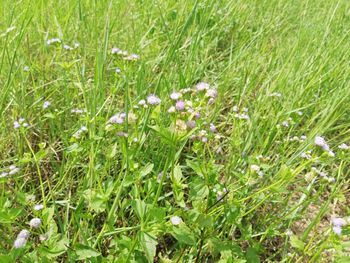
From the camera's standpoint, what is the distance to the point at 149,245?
36.8 inches

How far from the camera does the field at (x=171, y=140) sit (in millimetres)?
1016

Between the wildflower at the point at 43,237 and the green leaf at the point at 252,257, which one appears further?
the green leaf at the point at 252,257

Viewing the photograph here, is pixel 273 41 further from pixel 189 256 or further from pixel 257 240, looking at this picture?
pixel 189 256

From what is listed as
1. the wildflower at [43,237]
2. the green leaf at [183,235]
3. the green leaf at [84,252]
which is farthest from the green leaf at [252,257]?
the wildflower at [43,237]

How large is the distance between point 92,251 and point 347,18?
96.7 inches

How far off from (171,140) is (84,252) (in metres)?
0.38

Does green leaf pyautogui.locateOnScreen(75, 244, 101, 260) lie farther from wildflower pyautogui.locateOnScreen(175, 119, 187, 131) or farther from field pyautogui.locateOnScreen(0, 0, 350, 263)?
wildflower pyautogui.locateOnScreen(175, 119, 187, 131)

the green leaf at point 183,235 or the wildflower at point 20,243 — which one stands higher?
the green leaf at point 183,235

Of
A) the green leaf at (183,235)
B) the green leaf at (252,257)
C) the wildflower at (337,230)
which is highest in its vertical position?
the wildflower at (337,230)

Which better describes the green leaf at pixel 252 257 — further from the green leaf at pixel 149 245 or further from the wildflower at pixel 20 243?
the wildflower at pixel 20 243

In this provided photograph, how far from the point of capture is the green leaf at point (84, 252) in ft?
3.12

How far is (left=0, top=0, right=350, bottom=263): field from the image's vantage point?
40.0 inches

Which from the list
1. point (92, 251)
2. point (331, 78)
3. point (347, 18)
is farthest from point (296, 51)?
point (92, 251)

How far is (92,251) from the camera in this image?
961 mm
